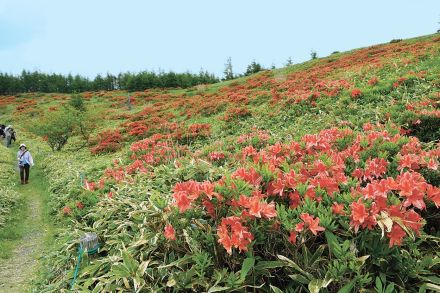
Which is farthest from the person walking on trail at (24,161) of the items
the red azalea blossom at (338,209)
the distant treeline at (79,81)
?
the distant treeline at (79,81)

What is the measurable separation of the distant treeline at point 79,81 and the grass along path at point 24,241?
50463 mm

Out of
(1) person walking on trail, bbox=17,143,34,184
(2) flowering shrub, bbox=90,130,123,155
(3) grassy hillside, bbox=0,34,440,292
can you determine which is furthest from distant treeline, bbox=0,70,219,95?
(3) grassy hillside, bbox=0,34,440,292

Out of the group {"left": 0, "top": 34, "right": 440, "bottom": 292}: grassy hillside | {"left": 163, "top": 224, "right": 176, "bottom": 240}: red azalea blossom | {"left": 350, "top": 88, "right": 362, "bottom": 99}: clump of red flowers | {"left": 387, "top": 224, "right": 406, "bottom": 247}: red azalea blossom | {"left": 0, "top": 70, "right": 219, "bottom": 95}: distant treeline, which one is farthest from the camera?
{"left": 0, "top": 70, "right": 219, "bottom": 95}: distant treeline

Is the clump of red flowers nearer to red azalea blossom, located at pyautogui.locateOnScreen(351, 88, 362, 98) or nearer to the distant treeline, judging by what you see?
red azalea blossom, located at pyautogui.locateOnScreen(351, 88, 362, 98)

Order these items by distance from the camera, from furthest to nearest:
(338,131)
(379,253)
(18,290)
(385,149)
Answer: (18,290) < (338,131) < (385,149) < (379,253)

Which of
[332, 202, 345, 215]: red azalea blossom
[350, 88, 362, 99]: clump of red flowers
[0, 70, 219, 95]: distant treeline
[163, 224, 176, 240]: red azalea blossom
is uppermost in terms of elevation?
[0, 70, 219, 95]: distant treeline

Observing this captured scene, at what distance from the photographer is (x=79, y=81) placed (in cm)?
7556

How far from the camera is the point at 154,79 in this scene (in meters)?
63.1

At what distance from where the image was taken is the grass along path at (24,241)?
7.48 metres

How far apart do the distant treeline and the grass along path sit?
5046cm

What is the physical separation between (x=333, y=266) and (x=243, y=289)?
849mm

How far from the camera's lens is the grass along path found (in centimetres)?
748

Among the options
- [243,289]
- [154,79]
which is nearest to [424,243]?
[243,289]

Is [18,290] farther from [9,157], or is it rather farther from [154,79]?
[154,79]
